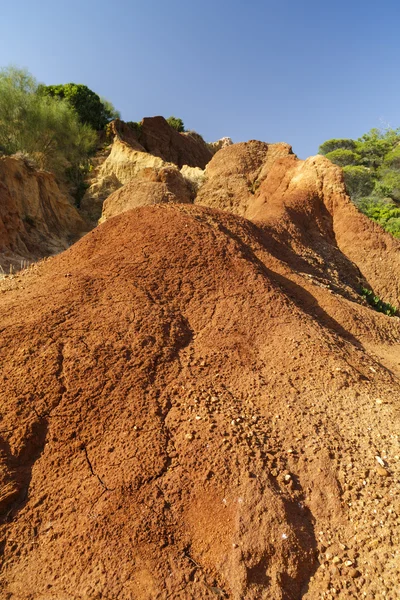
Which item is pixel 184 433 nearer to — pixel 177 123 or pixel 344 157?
pixel 344 157

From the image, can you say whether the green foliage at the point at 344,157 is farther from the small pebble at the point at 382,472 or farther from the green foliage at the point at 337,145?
the small pebble at the point at 382,472

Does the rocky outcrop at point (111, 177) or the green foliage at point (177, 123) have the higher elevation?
the green foliage at point (177, 123)

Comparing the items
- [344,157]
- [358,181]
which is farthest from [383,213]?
[344,157]

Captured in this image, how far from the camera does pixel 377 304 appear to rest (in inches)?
343

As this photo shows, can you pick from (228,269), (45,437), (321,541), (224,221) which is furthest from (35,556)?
(224,221)

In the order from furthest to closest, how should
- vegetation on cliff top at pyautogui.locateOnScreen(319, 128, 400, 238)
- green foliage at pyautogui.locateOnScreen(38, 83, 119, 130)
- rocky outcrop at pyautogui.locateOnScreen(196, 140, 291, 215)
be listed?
green foliage at pyautogui.locateOnScreen(38, 83, 119, 130)
vegetation on cliff top at pyautogui.locateOnScreen(319, 128, 400, 238)
rocky outcrop at pyautogui.locateOnScreen(196, 140, 291, 215)

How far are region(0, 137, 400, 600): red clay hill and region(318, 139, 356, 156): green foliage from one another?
33143mm

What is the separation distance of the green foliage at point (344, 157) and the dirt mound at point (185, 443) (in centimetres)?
2907

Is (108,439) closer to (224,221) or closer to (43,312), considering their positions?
(43,312)

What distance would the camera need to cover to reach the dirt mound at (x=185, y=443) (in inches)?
93.0

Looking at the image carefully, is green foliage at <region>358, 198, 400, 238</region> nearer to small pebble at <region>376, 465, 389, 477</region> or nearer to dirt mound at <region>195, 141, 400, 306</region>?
dirt mound at <region>195, 141, 400, 306</region>

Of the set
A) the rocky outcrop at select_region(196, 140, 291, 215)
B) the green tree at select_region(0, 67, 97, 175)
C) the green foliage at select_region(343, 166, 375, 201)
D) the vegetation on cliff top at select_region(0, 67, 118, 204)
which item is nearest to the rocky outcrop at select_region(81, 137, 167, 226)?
the vegetation on cliff top at select_region(0, 67, 118, 204)

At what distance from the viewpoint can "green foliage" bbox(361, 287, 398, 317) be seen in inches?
338

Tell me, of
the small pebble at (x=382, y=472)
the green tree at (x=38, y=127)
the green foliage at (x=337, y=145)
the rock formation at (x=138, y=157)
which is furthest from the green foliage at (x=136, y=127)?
the small pebble at (x=382, y=472)
